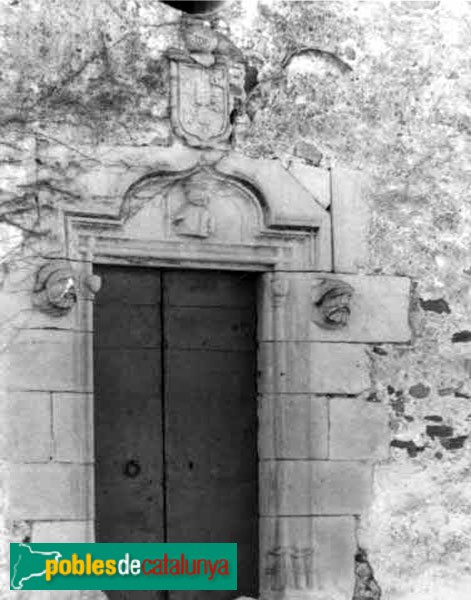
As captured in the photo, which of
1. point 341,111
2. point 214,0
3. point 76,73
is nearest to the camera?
point 214,0

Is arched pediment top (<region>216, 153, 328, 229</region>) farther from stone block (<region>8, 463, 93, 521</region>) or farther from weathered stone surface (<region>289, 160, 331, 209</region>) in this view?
stone block (<region>8, 463, 93, 521</region>)

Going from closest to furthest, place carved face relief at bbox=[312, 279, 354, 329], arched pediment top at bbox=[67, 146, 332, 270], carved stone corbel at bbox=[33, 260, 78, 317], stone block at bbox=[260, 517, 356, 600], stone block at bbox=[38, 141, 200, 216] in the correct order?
carved stone corbel at bbox=[33, 260, 78, 317] → stone block at bbox=[38, 141, 200, 216] → arched pediment top at bbox=[67, 146, 332, 270] → stone block at bbox=[260, 517, 356, 600] → carved face relief at bbox=[312, 279, 354, 329]

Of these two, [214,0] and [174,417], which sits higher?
[214,0]

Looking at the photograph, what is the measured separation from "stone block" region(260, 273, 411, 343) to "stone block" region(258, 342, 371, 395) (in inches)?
1.9

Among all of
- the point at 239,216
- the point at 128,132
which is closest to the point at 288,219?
the point at 239,216

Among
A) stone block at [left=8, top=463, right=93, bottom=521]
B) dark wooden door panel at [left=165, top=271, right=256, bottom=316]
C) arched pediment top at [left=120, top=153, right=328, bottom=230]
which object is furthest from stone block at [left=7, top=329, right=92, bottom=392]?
arched pediment top at [left=120, top=153, right=328, bottom=230]

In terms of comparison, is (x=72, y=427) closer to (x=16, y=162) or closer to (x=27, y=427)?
Answer: (x=27, y=427)

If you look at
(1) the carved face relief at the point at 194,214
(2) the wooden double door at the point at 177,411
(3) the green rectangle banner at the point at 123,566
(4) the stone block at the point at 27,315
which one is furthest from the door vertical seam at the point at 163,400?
(4) the stone block at the point at 27,315

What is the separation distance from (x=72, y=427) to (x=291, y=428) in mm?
1112

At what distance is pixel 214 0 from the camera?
5371 mm

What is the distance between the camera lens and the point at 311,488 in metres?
8.04

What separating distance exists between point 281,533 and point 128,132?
1.98 meters

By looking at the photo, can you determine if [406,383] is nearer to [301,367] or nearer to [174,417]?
[301,367]

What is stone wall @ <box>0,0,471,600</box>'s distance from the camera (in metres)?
7.61
